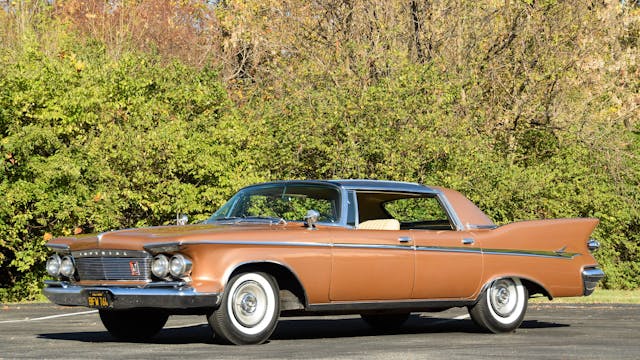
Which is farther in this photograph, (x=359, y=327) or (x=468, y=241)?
(x=359, y=327)

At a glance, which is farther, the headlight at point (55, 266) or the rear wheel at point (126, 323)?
the rear wheel at point (126, 323)

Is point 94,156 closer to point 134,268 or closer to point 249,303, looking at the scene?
point 134,268

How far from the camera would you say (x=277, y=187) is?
40.7 ft

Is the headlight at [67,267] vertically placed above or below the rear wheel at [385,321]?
above

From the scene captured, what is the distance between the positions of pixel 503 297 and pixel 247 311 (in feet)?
11.1

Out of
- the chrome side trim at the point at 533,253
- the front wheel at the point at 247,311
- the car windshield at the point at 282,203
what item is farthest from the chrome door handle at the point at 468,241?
the front wheel at the point at 247,311

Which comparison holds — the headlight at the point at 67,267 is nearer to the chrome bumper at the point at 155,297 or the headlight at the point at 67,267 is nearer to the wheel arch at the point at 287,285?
the chrome bumper at the point at 155,297

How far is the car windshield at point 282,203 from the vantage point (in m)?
12.0

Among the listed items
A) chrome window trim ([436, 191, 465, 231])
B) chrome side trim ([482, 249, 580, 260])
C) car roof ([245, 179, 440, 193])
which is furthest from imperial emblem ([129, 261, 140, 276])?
chrome side trim ([482, 249, 580, 260])

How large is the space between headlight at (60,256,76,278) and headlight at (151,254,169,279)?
123cm

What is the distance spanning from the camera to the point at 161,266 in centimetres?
1059

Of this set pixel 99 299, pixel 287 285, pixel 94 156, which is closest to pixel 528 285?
pixel 287 285

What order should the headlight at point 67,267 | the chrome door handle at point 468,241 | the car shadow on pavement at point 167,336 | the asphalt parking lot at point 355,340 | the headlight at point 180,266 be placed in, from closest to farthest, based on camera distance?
the asphalt parking lot at point 355,340 → the headlight at point 180,266 → the headlight at point 67,267 → the car shadow on pavement at point 167,336 → the chrome door handle at point 468,241

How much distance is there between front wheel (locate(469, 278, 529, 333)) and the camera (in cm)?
1266
